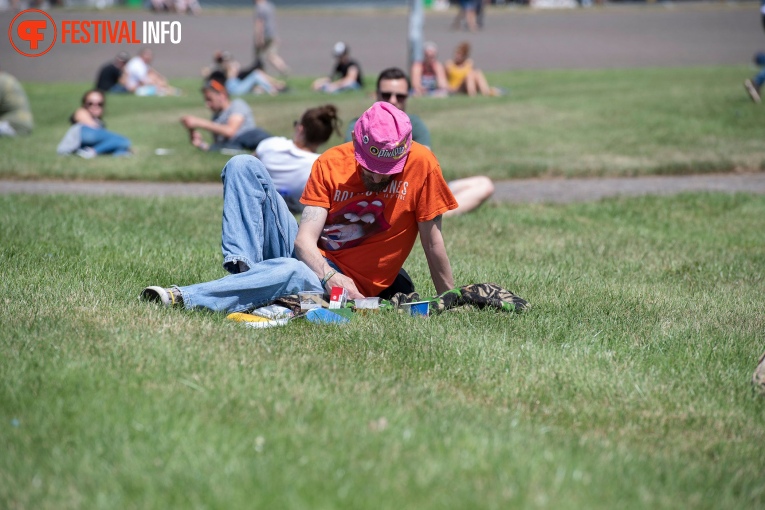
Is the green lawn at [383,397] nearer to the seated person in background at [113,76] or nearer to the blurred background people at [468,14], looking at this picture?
the seated person in background at [113,76]

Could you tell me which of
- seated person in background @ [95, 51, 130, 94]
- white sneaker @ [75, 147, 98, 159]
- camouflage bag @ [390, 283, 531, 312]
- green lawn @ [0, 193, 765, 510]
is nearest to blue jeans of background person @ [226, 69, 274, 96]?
seated person in background @ [95, 51, 130, 94]

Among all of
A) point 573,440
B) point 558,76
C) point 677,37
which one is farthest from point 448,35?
point 573,440

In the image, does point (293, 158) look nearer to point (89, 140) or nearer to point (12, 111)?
point (89, 140)

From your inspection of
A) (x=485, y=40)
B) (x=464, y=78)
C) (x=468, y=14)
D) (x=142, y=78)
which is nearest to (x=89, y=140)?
(x=464, y=78)

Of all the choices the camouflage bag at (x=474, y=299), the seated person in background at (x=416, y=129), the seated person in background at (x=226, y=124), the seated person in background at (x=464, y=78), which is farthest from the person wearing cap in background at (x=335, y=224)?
the seated person in background at (x=464, y=78)

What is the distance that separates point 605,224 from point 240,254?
17.1 ft

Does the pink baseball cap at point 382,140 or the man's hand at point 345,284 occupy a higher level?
the pink baseball cap at point 382,140

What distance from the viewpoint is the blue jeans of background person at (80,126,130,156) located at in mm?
13789

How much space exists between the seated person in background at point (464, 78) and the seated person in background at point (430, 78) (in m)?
0.28

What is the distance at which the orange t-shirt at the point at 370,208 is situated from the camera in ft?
18.0

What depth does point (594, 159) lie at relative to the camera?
13.7 metres

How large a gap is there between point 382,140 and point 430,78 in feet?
54.9

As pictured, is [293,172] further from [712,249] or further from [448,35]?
[448,35]

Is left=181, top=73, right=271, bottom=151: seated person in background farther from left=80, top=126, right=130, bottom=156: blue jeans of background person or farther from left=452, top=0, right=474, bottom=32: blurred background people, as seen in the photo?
left=452, top=0, right=474, bottom=32: blurred background people
